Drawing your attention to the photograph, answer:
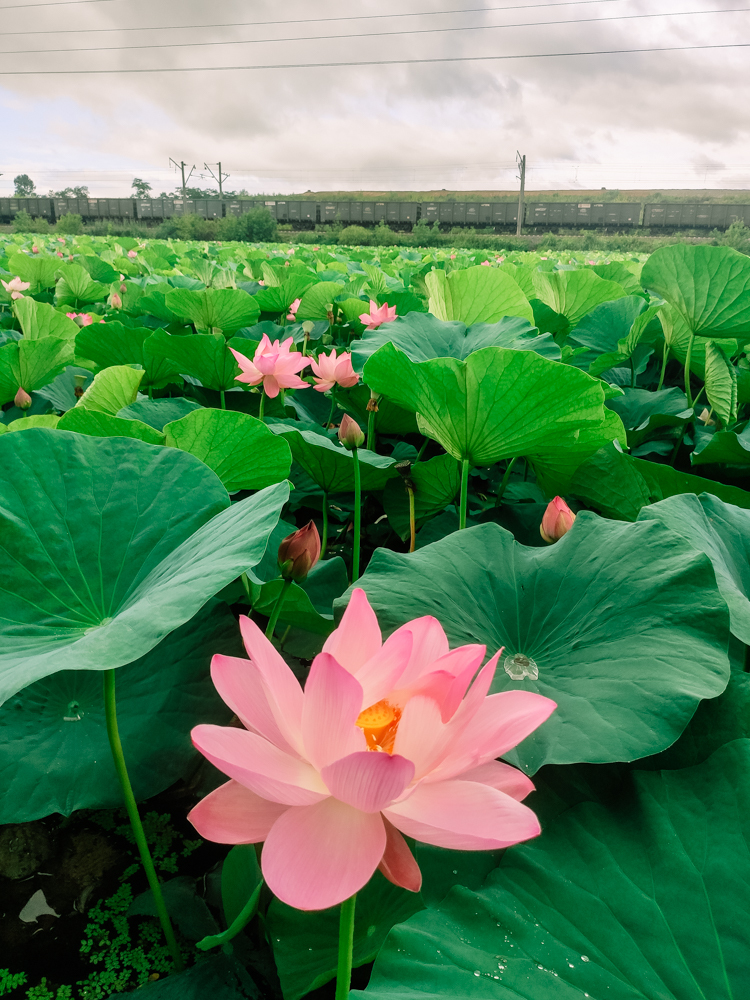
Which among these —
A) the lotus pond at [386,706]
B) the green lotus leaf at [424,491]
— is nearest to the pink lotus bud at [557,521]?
the lotus pond at [386,706]

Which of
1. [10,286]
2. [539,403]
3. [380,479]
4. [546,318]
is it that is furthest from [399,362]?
[10,286]

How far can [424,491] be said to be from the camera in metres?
1.00

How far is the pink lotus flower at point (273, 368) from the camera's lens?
1032 mm

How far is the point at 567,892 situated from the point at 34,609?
0.44 m

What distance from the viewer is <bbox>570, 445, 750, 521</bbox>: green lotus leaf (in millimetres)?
849

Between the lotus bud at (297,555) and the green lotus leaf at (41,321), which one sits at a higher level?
the green lotus leaf at (41,321)

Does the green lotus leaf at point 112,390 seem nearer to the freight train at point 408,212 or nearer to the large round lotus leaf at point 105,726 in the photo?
the large round lotus leaf at point 105,726

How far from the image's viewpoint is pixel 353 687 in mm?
276

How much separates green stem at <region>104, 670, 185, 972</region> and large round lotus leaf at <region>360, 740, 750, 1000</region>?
0.24 m

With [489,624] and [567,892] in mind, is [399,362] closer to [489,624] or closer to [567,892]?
[489,624]

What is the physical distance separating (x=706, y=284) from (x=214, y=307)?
1.08m

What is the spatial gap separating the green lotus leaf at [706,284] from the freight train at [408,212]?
1735 centimetres

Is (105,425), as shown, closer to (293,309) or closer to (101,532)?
(101,532)

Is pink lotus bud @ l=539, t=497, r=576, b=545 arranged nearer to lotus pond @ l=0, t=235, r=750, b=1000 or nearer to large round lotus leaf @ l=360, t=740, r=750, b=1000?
lotus pond @ l=0, t=235, r=750, b=1000
